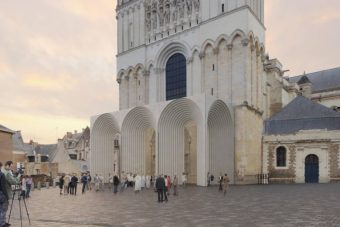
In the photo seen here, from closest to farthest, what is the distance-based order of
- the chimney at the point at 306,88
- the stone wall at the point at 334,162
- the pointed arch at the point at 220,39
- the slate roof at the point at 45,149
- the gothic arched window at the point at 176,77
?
the stone wall at the point at 334,162
the pointed arch at the point at 220,39
the gothic arched window at the point at 176,77
the chimney at the point at 306,88
the slate roof at the point at 45,149

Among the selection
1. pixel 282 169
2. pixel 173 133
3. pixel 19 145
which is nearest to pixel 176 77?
pixel 173 133

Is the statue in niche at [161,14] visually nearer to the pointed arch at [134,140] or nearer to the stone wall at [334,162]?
the pointed arch at [134,140]

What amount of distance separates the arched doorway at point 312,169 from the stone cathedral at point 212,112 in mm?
89

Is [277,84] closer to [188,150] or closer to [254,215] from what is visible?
[188,150]

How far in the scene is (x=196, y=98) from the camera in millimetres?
30875

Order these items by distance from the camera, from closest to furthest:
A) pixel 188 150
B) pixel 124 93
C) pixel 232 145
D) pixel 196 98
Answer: pixel 196 98 < pixel 232 145 < pixel 188 150 < pixel 124 93

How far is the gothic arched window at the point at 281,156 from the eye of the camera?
35.6 meters

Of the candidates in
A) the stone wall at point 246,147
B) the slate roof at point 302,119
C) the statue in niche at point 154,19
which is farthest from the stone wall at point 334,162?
the statue in niche at point 154,19

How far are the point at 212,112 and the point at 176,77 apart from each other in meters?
10.4

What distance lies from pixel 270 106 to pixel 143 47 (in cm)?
1664

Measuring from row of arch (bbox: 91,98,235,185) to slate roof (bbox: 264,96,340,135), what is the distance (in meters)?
6.37

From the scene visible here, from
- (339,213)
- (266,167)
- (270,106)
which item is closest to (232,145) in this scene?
(266,167)

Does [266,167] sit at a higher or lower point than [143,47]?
lower

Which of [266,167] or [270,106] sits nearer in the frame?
→ [266,167]
